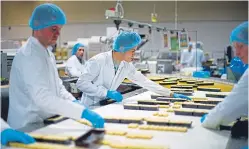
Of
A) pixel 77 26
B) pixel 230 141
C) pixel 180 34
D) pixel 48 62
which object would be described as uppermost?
pixel 77 26

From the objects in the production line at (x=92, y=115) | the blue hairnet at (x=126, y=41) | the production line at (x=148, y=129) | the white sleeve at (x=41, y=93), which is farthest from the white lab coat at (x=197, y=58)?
the white sleeve at (x=41, y=93)

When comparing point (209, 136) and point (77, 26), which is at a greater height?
point (77, 26)

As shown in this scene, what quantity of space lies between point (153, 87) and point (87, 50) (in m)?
3.98

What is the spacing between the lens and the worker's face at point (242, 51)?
69.5 inches

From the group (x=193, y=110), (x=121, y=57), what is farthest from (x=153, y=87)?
(x=193, y=110)

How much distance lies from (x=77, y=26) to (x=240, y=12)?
18.1ft

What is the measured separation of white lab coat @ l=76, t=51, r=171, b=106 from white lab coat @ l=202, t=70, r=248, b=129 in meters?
1.13

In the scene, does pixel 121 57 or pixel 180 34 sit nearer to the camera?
pixel 121 57

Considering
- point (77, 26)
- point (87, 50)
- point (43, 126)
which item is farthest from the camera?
point (77, 26)

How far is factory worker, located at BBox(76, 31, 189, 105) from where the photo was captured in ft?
9.66

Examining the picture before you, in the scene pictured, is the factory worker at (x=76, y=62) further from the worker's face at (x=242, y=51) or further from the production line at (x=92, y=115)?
the worker's face at (x=242, y=51)

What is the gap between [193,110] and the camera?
7.56ft

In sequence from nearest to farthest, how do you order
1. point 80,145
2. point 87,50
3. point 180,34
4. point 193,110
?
1. point 80,145
2. point 193,110
3. point 180,34
4. point 87,50

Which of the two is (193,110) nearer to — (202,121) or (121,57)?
(202,121)
